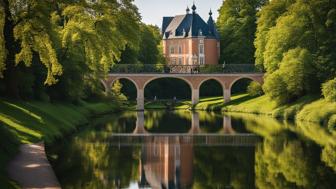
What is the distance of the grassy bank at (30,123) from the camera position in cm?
2430

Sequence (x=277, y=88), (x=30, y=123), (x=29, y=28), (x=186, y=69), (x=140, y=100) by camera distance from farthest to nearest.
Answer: (x=186, y=69), (x=140, y=100), (x=277, y=88), (x=29, y=28), (x=30, y=123)

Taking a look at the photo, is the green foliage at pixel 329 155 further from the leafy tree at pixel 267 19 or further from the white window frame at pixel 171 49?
the white window frame at pixel 171 49

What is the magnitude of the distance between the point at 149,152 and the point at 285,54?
103ft

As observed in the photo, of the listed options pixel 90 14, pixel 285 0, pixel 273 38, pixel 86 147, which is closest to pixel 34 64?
pixel 90 14

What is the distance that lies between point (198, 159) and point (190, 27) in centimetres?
7548

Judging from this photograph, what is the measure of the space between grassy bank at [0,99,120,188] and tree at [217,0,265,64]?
1766 inches

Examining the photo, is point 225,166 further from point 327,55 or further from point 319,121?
point 327,55

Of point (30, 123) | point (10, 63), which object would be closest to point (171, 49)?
point (10, 63)

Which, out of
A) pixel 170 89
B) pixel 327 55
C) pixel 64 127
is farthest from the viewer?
pixel 170 89

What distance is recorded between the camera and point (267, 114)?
64750mm

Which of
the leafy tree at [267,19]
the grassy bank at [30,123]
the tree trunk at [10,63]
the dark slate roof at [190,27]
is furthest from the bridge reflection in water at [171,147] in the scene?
the dark slate roof at [190,27]

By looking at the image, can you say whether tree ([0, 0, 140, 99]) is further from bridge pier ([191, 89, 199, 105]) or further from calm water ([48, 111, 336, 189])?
bridge pier ([191, 89, 199, 105])

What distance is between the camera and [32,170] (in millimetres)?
22156

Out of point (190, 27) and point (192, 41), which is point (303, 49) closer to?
point (192, 41)
